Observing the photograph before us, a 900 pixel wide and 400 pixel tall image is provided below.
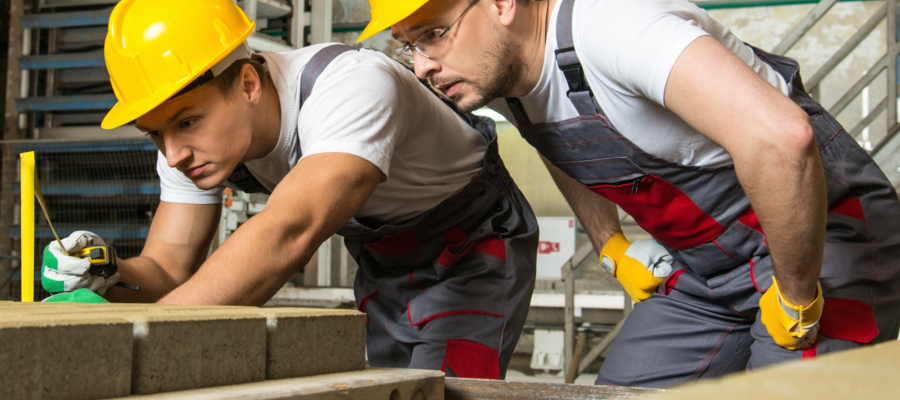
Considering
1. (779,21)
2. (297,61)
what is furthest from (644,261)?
(779,21)

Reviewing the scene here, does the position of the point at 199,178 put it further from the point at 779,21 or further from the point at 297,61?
the point at 779,21

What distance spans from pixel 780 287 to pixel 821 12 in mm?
2849

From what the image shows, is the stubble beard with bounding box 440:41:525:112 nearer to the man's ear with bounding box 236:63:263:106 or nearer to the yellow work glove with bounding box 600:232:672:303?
the man's ear with bounding box 236:63:263:106

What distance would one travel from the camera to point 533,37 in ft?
5.59

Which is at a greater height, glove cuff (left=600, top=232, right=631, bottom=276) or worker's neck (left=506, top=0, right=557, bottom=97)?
worker's neck (left=506, top=0, right=557, bottom=97)

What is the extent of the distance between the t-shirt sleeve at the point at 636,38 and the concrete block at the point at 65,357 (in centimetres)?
100

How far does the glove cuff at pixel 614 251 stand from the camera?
2.18 meters

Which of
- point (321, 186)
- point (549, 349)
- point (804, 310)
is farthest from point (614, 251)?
point (549, 349)

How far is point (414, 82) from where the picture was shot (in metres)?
1.84

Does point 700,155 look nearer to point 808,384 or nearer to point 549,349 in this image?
point 808,384

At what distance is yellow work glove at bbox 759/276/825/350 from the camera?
1466 millimetres

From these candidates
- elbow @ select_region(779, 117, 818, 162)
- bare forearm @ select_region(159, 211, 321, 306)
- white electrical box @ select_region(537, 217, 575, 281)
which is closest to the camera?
elbow @ select_region(779, 117, 818, 162)

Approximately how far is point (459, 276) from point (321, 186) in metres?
0.80

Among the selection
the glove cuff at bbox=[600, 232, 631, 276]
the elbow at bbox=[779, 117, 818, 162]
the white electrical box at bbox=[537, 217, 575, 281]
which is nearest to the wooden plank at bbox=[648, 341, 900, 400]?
the elbow at bbox=[779, 117, 818, 162]
